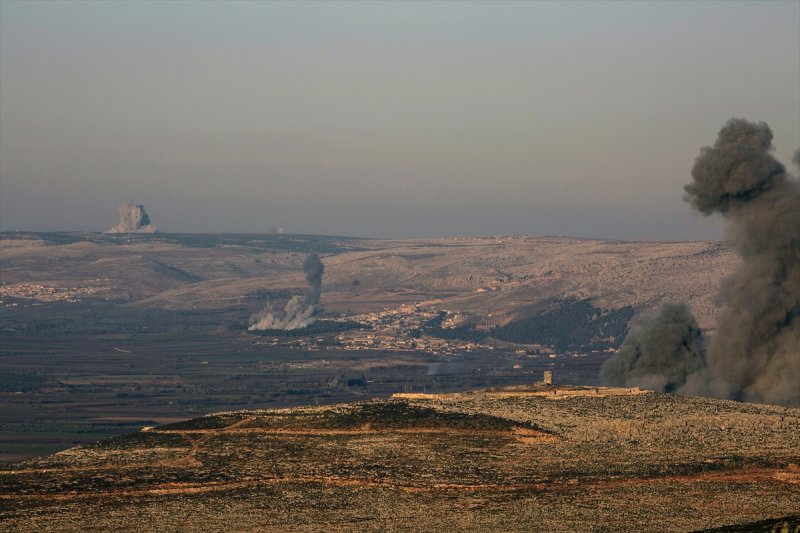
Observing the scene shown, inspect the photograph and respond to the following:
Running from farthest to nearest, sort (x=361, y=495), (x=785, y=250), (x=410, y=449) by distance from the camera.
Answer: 1. (x=785, y=250)
2. (x=410, y=449)
3. (x=361, y=495)

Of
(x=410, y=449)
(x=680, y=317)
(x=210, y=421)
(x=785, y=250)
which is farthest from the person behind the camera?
(x=680, y=317)

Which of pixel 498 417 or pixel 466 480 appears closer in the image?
pixel 466 480

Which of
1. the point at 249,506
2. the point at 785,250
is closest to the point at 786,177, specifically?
the point at 785,250

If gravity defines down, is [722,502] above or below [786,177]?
below

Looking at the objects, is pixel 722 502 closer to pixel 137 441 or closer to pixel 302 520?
pixel 302 520

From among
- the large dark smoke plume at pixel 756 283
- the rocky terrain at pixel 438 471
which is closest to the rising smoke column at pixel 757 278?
the large dark smoke plume at pixel 756 283

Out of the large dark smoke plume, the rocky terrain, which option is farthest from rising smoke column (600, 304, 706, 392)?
the rocky terrain

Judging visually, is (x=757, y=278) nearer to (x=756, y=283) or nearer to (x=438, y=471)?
(x=756, y=283)
